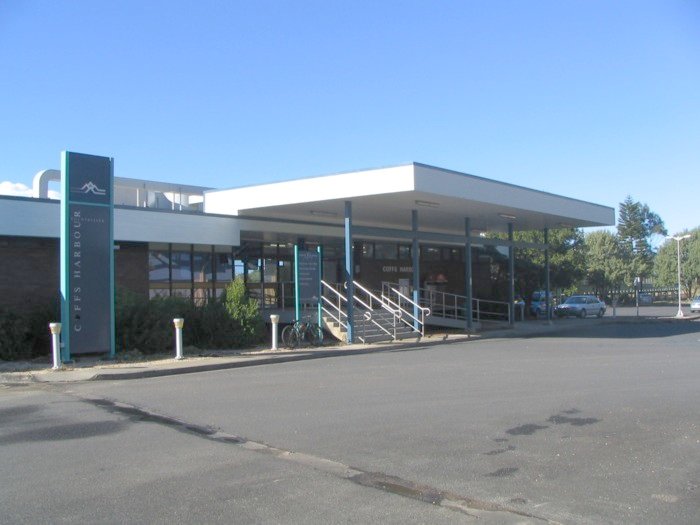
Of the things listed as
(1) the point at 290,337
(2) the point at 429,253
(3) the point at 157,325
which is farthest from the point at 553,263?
(3) the point at 157,325

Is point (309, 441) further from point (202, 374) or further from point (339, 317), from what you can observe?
point (339, 317)

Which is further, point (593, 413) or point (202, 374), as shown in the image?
point (202, 374)

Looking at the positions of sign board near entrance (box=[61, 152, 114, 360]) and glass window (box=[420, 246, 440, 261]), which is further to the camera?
glass window (box=[420, 246, 440, 261])

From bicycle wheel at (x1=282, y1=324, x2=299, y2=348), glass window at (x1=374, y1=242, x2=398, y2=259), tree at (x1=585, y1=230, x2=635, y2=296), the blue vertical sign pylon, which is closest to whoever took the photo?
bicycle wheel at (x1=282, y1=324, x2=299, y2=348)

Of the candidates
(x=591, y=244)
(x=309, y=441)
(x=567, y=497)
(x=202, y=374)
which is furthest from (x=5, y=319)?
(x=591, y=244)

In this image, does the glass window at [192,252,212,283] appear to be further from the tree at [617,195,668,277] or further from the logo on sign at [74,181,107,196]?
the tree at [617,195,668,277]

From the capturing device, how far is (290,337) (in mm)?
19766

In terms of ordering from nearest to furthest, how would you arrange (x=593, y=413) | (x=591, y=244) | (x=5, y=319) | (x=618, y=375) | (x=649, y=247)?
(x=593, y=413)
(x=618, y=375)
(x=5, y=319)
(x=591, y=244)
(x=649, y=247)

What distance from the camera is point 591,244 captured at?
68.8m

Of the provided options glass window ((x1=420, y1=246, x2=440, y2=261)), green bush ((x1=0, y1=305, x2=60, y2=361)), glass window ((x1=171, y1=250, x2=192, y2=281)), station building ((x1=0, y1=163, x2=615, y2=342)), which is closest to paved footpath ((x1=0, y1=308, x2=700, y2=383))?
green bush ((x1=0, y1=305, x2=60, y2=361))

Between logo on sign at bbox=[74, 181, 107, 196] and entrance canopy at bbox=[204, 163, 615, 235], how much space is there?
6325mm

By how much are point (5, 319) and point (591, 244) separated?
203 ft

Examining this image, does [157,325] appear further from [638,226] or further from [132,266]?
[638,226]

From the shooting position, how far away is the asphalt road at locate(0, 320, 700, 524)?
5.60 metres
